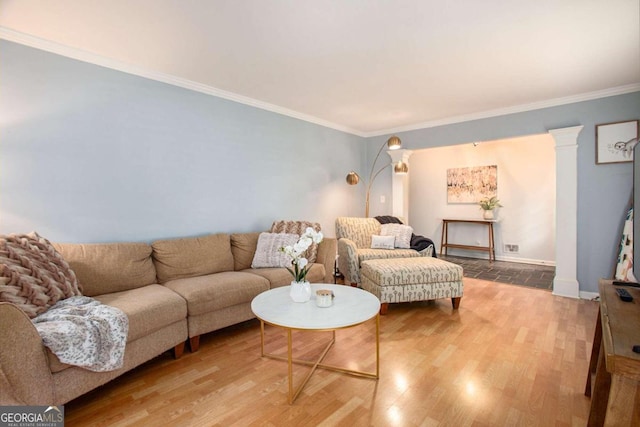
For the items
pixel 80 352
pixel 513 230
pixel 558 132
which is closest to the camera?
pixel 80 352

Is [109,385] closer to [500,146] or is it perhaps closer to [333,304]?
[333,304]

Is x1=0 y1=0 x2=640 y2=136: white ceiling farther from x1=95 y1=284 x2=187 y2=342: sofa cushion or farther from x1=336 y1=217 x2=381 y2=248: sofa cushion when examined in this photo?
x1=95 y1=284 x2=187 y2=342: sofa cushion

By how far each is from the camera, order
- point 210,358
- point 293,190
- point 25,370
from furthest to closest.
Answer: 1. point 293,190
2. point 210,358
3. point 25,370

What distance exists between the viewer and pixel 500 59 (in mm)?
2621

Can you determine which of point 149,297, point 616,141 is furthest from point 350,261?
point 616,141

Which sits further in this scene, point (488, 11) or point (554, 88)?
point (554, 88)

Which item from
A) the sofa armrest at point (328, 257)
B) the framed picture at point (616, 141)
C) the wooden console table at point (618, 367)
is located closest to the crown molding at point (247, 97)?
the framed picture at point (616, 141)

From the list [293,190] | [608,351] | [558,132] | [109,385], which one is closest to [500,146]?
[558,132]

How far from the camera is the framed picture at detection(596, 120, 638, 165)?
10.7ft

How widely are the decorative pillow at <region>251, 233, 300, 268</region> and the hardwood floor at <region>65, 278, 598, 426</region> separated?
0.62 meters

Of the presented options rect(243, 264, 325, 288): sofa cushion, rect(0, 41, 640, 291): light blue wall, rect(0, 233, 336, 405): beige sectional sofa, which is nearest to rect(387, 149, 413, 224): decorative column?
rect(0, 41, 640, 291): light blue wall

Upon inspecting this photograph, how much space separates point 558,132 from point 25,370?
16.6 feet

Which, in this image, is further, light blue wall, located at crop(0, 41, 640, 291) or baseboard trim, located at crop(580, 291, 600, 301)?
baseboard trim, located at crop(580, 291, 600, 301)

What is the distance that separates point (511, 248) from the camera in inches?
227
